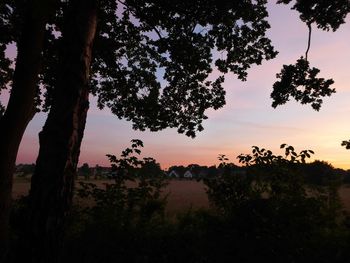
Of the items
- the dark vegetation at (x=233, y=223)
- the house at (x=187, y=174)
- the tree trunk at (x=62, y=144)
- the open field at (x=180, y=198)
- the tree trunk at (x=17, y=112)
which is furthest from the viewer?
the house at (x=187, y=174)

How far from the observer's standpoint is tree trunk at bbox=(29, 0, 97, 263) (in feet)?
16.1

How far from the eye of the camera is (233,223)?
6664 mm

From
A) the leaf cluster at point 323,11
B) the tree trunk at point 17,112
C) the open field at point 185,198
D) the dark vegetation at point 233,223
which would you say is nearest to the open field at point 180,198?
the open field at point 185,198

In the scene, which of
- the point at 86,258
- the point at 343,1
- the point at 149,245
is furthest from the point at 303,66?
the point at 86,258

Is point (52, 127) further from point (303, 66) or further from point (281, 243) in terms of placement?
point (303, 66)

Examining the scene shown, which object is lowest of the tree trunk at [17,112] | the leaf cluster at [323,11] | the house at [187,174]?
the tree trunk at [17,112]

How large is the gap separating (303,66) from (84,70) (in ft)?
22.2

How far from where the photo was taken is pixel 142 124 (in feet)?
51.8

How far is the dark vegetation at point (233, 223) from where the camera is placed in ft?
20.8

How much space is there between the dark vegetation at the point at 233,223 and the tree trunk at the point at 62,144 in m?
1.03

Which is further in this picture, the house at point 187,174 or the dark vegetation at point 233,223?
the house at point 187,174

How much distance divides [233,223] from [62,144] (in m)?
3.28

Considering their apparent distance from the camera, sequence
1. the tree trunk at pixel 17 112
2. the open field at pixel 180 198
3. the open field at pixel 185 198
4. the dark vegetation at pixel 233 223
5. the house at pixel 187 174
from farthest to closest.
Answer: the house at pixel 187 174, the open field at pixel 180 198, the open field at pixel 185 198, the tree trunk at pixel 17 112, the dark vegetation at pixel 233 223

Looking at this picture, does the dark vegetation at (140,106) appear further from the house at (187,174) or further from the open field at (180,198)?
the house at (187,174)
